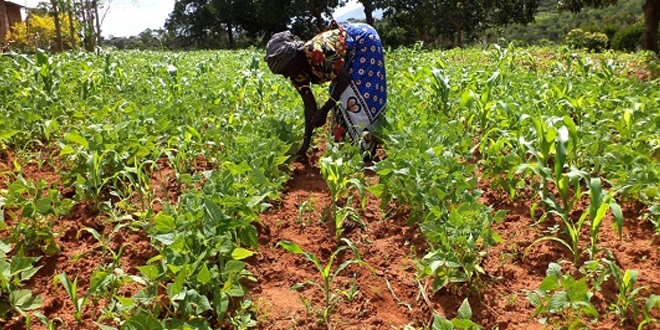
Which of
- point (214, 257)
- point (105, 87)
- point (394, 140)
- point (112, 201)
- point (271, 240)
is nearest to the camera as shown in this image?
point (214, 257)

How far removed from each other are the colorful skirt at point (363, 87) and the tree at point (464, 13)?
2295 centimetres

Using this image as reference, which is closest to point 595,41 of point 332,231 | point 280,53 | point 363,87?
point 363,87

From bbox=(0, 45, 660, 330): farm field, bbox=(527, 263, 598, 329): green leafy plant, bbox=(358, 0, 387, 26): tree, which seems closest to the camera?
bbox=(527, 263, 598, 329): green leafy plant

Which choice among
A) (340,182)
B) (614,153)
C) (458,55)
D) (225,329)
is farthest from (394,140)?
(458,55)

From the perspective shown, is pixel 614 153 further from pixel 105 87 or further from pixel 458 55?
pixel 458 55

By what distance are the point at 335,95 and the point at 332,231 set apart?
1354 millimetres

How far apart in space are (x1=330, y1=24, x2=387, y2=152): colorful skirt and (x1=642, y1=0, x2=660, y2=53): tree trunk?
33.2ft

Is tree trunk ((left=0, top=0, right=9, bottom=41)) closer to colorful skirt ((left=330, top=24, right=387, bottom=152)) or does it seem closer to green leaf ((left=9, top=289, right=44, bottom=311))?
colorful skirt ((left=330, top=24, right=387, bottom=152))

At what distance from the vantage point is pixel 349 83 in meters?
3.95

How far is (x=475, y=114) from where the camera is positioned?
4426 millimetres

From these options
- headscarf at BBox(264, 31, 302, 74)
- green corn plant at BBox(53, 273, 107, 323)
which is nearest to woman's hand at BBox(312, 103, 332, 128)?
headscarf at BBox(264, 31, 302, 74)

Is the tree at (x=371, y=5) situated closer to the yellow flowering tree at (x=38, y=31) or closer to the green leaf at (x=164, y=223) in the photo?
the yellow flowering tree at (x=38, y=31)

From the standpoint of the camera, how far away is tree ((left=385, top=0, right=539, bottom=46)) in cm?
2620

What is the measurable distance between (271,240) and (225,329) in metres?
0.80
